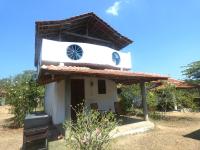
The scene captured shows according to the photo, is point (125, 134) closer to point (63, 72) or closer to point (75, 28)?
point (63, 72)

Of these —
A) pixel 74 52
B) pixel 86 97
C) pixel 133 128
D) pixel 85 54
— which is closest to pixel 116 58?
pixel 85 54

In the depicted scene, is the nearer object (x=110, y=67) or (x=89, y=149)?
(x=89, y=149)

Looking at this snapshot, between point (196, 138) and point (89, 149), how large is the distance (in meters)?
5.97

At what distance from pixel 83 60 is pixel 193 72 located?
2470 cm

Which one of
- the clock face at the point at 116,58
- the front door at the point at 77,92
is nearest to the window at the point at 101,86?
the front door at the point at 77,92

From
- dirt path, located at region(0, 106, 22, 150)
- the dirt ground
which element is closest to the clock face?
the dirt ground

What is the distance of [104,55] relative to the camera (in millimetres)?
14570

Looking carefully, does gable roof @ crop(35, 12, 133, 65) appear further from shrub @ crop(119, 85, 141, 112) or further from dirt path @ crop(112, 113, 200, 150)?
dirt path @ crop(112, 113, 200, 150)

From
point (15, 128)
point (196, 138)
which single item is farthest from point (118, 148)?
point (15, 128)

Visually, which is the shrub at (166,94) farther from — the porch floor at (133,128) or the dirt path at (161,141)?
the dirt path at (161,141)

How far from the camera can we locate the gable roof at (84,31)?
45.2ft

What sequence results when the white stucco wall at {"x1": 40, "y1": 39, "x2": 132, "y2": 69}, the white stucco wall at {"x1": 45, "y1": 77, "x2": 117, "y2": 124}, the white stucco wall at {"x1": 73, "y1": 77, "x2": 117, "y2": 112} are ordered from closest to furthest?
1. the white stucco wall at {"x1": 40, "y1": 39, "x2": 132, "y2": 69}
2. the white stucco wall at {"x1": 45, "y1": 77, "x2": 117, "y2": 124}
3. the white stucco wall at {"x1": 73, "y1": 77, "x2": 117, "y2": 112}

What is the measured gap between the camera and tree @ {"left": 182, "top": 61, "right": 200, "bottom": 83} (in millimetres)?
31972

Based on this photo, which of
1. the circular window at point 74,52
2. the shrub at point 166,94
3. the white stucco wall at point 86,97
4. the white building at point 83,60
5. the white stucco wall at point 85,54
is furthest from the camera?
the shrub at point 166,94
